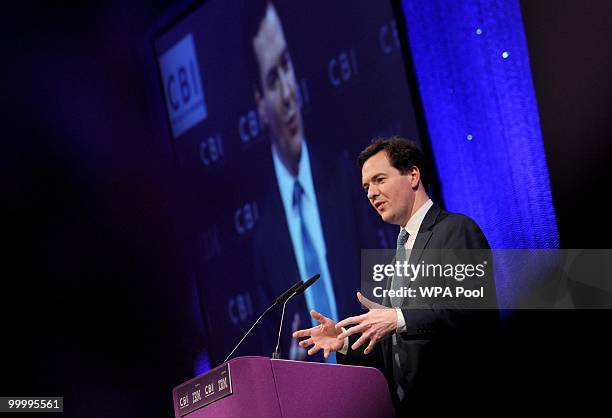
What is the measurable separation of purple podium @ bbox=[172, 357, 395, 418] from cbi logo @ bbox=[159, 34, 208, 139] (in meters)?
2.92

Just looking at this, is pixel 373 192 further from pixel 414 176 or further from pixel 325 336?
pixel 325 336

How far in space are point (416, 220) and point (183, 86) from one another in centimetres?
280

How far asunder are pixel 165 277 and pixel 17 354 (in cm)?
98

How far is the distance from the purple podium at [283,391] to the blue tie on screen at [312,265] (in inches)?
69.2

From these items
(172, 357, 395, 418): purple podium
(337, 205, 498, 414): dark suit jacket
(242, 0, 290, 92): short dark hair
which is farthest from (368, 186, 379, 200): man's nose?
(242, 0, 290, 92): short dark hair

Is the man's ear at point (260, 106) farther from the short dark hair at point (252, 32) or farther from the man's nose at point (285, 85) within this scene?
the man's nose at point (285, 85)

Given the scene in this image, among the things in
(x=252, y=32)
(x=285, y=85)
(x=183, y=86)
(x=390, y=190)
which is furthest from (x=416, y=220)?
(x=183, y=86)

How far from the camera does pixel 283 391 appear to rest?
214 cm

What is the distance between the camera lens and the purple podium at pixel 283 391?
2.10m

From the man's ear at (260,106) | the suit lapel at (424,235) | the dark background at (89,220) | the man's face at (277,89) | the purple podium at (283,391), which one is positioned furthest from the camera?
the dark background at (89,220)

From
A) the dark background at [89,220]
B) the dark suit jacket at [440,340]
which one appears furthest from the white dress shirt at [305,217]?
the dark suit jacket at [440,340]

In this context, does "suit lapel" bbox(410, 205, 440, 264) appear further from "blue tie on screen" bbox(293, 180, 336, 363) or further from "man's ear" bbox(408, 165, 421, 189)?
"blue tie on screen" bbox(293, 180, 336, 363)

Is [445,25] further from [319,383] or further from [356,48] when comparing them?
[319,383]

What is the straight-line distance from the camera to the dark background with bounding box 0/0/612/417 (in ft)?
16.5
